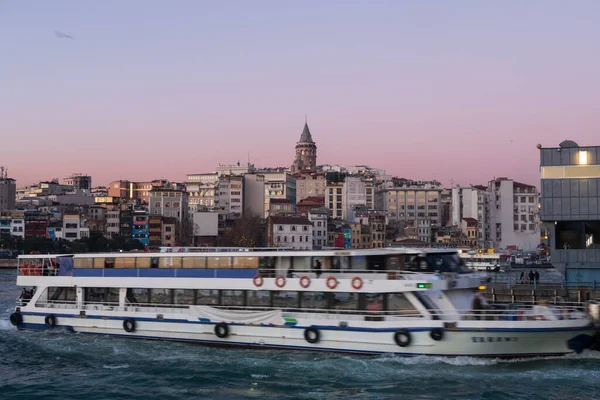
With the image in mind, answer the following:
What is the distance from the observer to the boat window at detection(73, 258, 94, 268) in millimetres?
26455

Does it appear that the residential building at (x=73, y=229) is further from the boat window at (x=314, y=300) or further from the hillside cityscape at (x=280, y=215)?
the boat window at (x=314, y=300)

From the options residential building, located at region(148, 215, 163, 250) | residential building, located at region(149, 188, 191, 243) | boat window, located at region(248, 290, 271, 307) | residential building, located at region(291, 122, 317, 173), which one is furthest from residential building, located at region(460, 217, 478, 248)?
boat window, located at region(248, 290, 271, 307)

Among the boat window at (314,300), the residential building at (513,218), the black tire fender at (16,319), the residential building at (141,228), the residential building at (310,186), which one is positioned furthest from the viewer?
the residential building at (310,186)

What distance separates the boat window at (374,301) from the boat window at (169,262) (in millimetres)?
6505

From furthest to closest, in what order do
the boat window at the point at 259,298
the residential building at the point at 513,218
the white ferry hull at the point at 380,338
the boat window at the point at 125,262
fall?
the residential building at the point at 513,218 < the boat window at the point at 125,262 < the boat window at the point at 259,298 < the white ferry hull at the point at 380,338

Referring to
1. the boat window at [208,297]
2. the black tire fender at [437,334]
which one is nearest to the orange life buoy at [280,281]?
the boat window at [208,297]

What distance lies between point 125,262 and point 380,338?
9448 millimetres

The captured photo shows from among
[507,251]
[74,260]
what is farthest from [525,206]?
[74,260]

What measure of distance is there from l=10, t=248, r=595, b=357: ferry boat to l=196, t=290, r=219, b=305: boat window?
0.03m

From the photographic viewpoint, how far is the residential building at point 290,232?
3969 inches

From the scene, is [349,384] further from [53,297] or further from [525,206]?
[525,206]

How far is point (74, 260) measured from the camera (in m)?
26.8

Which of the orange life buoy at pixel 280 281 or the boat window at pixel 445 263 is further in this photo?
the orange life buoy at pixel 280 281

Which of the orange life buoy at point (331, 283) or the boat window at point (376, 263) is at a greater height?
the boat window at point (376, 263)
